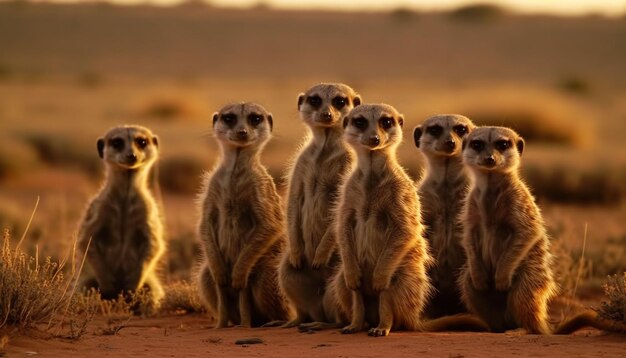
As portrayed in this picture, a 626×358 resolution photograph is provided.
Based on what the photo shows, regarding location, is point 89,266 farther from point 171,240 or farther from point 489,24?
point 489,24

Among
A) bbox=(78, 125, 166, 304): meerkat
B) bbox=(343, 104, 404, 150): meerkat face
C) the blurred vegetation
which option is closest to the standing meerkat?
bbox=(343, 104, 404, 150): meerkat face

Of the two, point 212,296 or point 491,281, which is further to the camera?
point 212,296

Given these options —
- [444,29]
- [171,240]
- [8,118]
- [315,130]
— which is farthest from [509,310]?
[444,29]

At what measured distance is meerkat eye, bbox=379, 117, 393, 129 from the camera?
259 inches

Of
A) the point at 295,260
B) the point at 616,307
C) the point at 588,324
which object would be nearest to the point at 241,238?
the point at 295,260

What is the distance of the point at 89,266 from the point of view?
338 inches

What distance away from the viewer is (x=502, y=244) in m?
6.66

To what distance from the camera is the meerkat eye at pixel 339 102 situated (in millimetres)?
7332

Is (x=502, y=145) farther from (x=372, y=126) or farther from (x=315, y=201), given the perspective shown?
(x=315, y=201)

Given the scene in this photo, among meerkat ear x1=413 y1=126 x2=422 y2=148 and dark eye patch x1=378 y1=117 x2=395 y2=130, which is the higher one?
meerkat ear x1=413 y1=126 x2=422 y2=148

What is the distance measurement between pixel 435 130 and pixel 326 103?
0.77 metres

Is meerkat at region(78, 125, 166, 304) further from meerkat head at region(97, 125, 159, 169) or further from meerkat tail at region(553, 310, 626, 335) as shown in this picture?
meerkat tail at region(553, 310, 626, 335)

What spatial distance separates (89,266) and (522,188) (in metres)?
3.51

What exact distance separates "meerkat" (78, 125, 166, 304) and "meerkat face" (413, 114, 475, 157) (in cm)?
222
